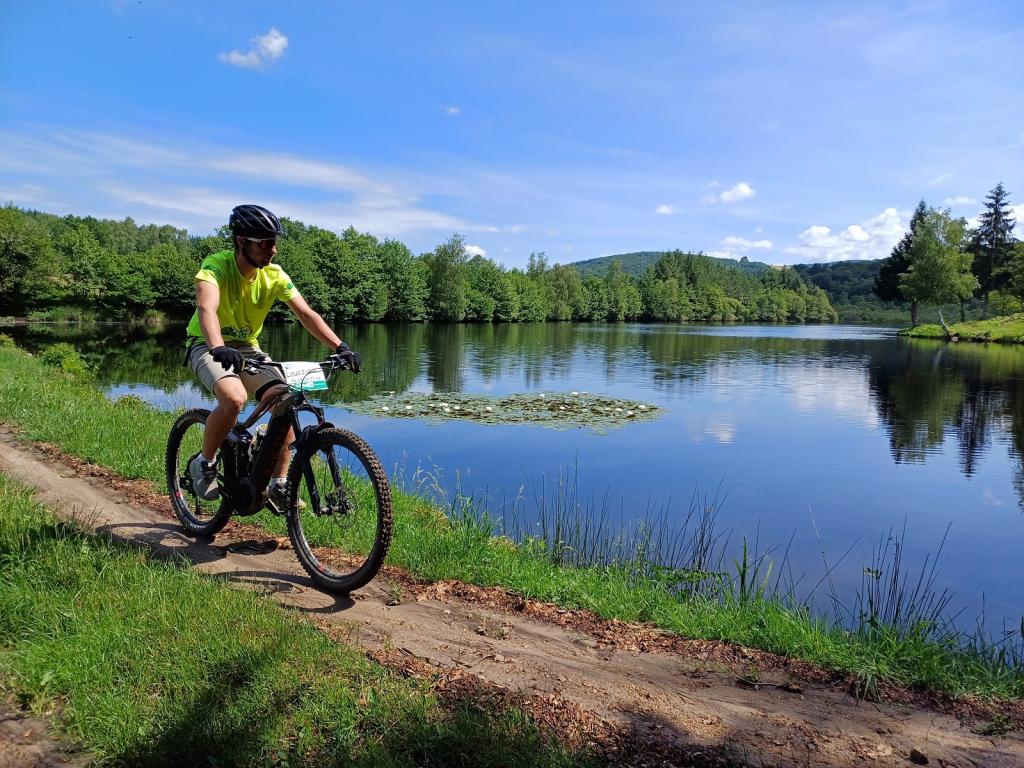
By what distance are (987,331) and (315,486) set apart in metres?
66.3

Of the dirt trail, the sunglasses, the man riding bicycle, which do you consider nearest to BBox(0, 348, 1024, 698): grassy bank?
the dirt trail

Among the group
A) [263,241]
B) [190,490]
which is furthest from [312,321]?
[190,490]

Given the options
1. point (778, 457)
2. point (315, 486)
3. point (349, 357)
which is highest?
point (349, 357)

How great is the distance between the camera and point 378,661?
3215mm

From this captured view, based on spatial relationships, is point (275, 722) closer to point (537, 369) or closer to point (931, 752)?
point (931, 752)

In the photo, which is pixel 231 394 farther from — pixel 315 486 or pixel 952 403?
pixel 952 403

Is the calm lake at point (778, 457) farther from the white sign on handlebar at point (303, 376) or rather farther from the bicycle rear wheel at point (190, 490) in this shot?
the white sign on handlebar at point (303, 376)

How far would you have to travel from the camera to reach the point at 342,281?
247 feet

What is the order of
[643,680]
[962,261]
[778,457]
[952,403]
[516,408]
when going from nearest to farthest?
[643,680] < [778,457] < [516,408] < [952,403] < [962,261]

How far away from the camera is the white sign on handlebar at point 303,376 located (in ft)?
14.3

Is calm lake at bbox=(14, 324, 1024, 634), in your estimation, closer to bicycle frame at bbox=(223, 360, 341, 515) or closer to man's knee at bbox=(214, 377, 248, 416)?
bicycle frame at bbox=(223, 360, 341, 515)

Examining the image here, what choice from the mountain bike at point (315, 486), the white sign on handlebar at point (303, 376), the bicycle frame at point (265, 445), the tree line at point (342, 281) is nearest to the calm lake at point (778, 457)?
the mountain bike at point (315, 486)

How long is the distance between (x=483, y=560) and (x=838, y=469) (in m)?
10.4

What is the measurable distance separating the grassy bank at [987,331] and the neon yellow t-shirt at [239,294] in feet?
196
